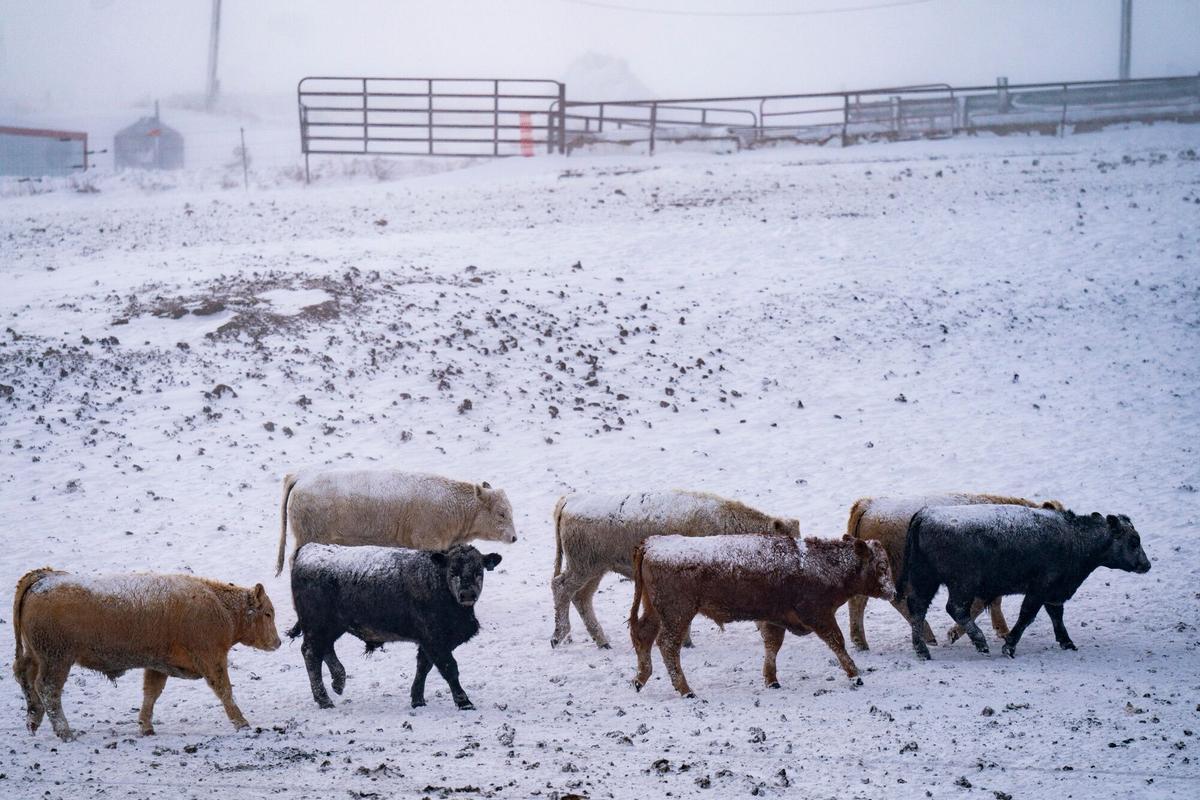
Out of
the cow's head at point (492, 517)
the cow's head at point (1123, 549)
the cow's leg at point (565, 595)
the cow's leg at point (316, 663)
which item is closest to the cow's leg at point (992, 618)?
the cow's head at point (1123, 549)

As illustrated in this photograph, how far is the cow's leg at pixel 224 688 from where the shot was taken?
871 cm

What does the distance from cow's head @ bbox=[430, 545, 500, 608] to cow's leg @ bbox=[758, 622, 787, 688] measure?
235 cm

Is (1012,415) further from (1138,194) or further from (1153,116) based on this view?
(1153,116)

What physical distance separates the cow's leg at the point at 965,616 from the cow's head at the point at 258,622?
5649mm

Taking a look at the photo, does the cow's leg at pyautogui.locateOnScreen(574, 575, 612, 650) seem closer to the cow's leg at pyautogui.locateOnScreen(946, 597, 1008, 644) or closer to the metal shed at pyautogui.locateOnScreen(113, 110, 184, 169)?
the cow's leg at pyautogui.locateOnScreen(946, 597, 1008, 644)

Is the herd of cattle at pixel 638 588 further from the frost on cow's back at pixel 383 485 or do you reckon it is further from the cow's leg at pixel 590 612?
the frost on cow's back at pixel 383 485

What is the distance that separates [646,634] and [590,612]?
149 centimetres

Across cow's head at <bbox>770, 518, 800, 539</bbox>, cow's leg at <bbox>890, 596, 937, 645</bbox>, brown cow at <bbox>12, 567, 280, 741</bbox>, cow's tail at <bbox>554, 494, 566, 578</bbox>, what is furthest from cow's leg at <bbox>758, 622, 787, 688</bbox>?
brown cow at <bbox>12, 567, 280, 741</bbox>

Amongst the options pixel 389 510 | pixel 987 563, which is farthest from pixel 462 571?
pixel 987 563

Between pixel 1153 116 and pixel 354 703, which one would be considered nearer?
pixel 354 703

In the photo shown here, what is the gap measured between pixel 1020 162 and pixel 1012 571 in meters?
20.0

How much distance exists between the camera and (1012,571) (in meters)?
10.3

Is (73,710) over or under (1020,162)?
under

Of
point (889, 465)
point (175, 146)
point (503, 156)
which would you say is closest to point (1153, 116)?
point (503, 156)
